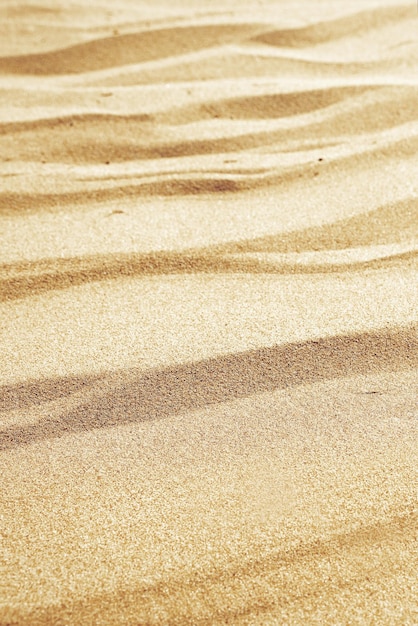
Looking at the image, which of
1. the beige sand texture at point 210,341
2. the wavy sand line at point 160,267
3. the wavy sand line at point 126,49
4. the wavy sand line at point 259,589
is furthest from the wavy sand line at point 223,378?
the wavy sand line at point 126,49

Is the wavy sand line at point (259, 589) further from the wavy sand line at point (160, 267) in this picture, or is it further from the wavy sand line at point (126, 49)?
the wavy sand line at point (126, 49)

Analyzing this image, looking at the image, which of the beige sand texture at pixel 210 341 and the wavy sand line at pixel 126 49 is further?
the wavy sand line at pixel 126 49

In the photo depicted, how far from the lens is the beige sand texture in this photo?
3.73 feet

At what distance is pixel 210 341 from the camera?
1.60 metres

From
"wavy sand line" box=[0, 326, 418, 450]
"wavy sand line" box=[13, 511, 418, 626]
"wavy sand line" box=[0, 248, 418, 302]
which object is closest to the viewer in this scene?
"wavy sand line" box=[13, 511, 418, 626]

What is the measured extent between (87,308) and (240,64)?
1.54 metres

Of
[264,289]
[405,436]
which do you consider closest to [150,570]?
[405,436]

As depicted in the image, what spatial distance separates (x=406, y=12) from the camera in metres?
3.33

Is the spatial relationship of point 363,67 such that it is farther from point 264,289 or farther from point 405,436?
point 405,436

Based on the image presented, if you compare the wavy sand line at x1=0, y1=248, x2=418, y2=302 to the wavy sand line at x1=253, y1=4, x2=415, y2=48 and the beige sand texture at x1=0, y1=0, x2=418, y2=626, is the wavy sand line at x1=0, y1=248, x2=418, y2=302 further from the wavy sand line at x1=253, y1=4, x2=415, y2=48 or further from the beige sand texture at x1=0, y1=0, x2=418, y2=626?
the wavy sand line at x1=253, y1=4, x2=415, y2=48

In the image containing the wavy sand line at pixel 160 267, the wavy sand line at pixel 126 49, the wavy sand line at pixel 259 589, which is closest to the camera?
the wavy sand line at pixel 259 589

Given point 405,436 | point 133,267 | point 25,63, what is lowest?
point 405,436

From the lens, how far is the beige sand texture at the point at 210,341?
3.73 ft

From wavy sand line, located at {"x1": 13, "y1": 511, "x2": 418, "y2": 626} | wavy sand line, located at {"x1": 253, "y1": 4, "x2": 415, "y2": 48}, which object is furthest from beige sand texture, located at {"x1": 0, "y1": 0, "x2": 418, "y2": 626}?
wavy sand line, located at {"x1": 253, "y1": 4, "x2": 415, "y2": 48}
